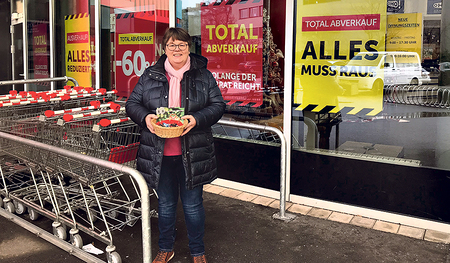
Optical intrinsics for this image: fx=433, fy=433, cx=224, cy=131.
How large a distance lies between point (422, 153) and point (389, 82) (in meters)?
0.71

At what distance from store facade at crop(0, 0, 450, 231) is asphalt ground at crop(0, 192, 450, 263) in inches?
17.6

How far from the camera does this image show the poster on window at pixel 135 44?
5840 mm

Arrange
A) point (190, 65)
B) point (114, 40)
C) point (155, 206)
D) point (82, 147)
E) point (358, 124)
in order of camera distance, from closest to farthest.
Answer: point (190, 65)
point (82, 147)
point (358, 124)
point (155, 206)
point (114, 40)

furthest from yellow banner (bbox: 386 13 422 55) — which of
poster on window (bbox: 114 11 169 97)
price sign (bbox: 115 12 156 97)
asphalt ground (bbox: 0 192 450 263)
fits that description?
price sign (bbox: 115 12 156 97)

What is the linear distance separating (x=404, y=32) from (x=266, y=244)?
2255mm

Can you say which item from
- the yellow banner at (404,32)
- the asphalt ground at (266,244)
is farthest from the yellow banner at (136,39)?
the yellow banner at (404,32)

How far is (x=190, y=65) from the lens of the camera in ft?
10.2

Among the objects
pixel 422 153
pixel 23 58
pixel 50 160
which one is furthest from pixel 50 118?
pixel 23 58

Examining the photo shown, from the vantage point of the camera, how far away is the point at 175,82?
3047 mm

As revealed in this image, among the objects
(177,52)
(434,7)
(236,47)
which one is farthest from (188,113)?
(434,7)

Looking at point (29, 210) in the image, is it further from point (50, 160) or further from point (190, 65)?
point (190, 65)

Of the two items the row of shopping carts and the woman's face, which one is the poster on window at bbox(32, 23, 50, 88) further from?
the woman's face

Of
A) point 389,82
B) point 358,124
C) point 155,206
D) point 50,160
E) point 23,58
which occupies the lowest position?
point 155,206

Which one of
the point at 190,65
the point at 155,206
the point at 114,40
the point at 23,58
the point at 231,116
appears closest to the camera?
the point at 190,65
